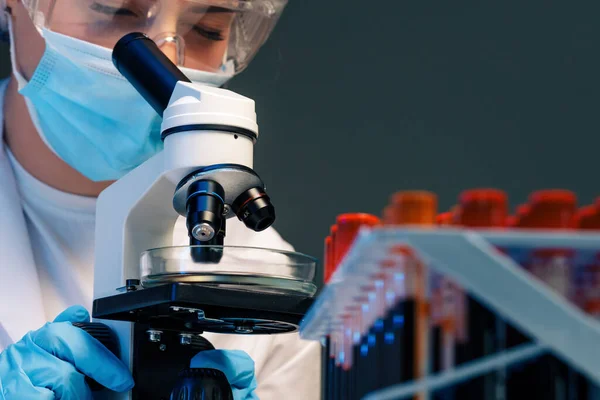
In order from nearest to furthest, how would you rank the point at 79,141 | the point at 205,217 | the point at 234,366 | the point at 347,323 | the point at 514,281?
the point at 514,281, the point at 347,323, the point at 205,217, the point at 234,366, the point at 79,141

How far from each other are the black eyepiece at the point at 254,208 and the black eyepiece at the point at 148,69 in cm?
19

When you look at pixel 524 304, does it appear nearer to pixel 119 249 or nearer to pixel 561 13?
pixel 119 249

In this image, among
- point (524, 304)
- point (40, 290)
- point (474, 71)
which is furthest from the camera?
point (474, 71)

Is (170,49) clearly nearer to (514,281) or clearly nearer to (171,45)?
(171,45)

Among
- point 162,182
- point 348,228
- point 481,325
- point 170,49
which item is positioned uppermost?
point 170,49

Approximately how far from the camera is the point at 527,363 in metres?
0.50

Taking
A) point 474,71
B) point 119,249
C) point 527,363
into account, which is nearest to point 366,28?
point 474,71

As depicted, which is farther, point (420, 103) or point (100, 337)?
point (420, 103)

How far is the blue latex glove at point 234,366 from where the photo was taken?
1.05m

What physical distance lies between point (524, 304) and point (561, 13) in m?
1.78

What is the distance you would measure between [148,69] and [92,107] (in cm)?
35

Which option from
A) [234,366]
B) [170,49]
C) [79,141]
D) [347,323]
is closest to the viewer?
[347,323]

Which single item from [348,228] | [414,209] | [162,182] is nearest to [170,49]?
[162,182]

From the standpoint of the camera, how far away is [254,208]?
0.91 metres
